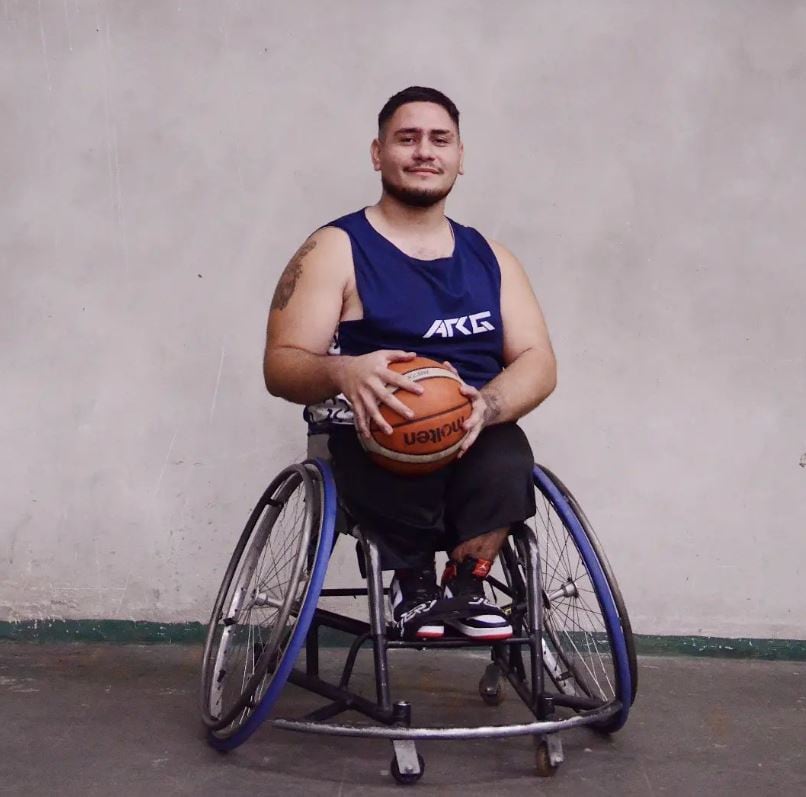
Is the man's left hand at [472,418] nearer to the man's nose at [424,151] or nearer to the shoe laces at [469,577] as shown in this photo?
the shoe laces at [469,577]

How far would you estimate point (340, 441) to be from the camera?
2596 millimetres

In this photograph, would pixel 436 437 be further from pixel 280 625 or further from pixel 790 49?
pixel 790 49

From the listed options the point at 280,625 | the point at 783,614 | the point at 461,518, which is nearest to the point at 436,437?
the point at 461,518

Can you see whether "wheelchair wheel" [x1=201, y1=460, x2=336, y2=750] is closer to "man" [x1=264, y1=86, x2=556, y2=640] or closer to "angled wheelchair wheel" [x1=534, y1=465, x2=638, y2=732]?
"man" [x1=264, y1=86, x2=556, y2=640]

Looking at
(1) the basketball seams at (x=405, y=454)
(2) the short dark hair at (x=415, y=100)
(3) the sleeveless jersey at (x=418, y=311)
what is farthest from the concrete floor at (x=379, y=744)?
(2) the short dark hair at (x=415, y=100)

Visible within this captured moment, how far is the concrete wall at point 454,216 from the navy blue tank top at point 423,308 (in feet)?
2.53

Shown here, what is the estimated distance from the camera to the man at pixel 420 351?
8.12 ft

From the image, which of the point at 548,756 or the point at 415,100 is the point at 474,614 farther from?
the point at 415,100

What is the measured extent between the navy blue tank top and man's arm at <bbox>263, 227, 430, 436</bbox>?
44mm

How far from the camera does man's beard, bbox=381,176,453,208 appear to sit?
276 centimetres

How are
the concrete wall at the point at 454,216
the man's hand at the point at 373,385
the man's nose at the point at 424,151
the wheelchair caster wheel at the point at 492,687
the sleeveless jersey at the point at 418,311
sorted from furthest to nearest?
the concrete wall at the point at 454,216, the wheelchair caster wheel at the point at 492,687, the man's nose at the point at 424,151, the sleeveless jersey at the point at 418,311, the man's hand at the point at 373,385

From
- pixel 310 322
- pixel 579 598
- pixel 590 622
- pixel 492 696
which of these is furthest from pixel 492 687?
pixel 310 322

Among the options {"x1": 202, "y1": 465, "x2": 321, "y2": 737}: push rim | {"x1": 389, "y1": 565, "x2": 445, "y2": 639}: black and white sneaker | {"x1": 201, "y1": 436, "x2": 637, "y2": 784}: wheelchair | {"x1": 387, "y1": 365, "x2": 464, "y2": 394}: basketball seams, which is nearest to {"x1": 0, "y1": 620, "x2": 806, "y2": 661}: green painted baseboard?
{"x1": 202, "y1": 465, "x2": 321, "y2": 737}: push rim

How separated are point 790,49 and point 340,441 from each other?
1.87 metres
